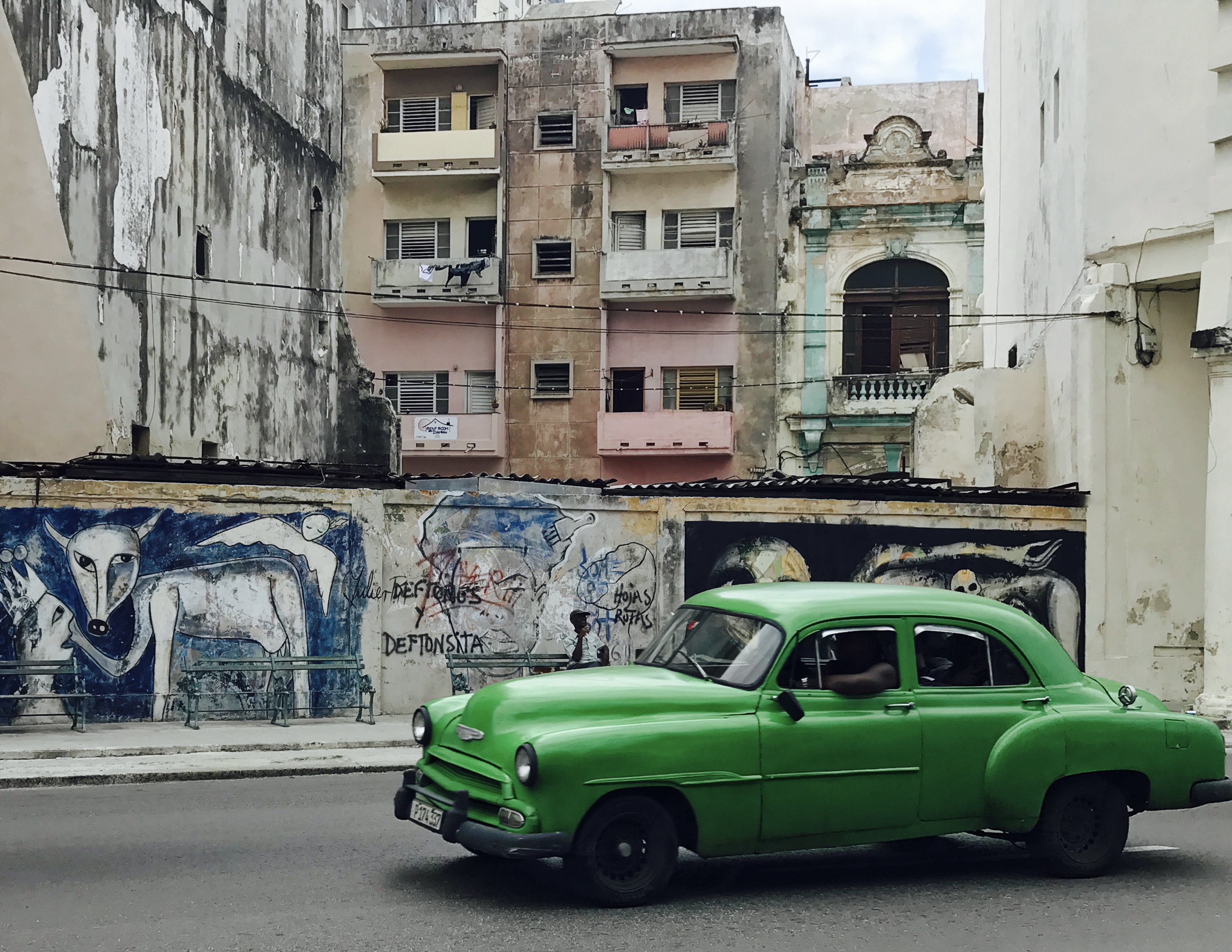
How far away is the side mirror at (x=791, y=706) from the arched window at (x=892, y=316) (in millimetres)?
30211

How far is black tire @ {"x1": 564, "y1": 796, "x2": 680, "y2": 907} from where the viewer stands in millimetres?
7305

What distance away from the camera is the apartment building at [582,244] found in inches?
1496

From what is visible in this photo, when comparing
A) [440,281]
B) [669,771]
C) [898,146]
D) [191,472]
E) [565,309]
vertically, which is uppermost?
[898,146]

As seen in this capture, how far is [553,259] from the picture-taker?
39125 mm

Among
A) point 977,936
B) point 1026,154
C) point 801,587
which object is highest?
point 1026,154

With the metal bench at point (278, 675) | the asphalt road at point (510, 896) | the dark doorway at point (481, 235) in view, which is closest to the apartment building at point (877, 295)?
the dark doorway at point (481, 235)

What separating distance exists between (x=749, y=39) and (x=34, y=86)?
69.1 ft

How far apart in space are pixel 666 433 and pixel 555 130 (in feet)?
29.8

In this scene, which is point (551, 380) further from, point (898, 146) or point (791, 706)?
point (791, 706)

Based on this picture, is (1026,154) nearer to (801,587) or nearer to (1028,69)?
(1028,69)

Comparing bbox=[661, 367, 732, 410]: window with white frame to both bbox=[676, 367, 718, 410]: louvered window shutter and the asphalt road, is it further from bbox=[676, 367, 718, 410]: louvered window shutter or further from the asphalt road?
the asphalt road

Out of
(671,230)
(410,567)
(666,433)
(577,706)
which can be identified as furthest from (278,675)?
(671,230)

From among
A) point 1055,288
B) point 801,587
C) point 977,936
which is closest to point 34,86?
point 1055,288

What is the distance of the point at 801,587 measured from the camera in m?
8.60
